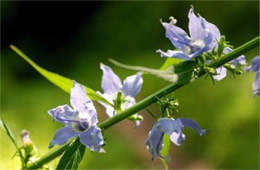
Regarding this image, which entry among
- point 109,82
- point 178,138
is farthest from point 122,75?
point 178,138

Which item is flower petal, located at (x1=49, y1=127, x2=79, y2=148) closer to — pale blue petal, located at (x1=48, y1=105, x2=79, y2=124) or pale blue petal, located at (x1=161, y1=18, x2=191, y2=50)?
pale blue petal, located at (x1=48, y1=105, x2=79, y2=124)

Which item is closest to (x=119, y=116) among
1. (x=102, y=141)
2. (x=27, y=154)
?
(x=102, y=141)

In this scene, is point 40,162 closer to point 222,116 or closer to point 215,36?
point 215,36

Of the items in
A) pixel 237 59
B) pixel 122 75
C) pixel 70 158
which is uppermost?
pixel 122 75

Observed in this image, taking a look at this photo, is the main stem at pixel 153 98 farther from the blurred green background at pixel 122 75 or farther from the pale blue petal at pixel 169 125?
the blurred green background at pixel 122 75

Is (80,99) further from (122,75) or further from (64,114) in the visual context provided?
(122,75)

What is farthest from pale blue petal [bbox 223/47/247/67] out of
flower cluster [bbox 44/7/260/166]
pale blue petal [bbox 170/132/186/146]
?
pale blue petal [bbox 170/132/186/146]
